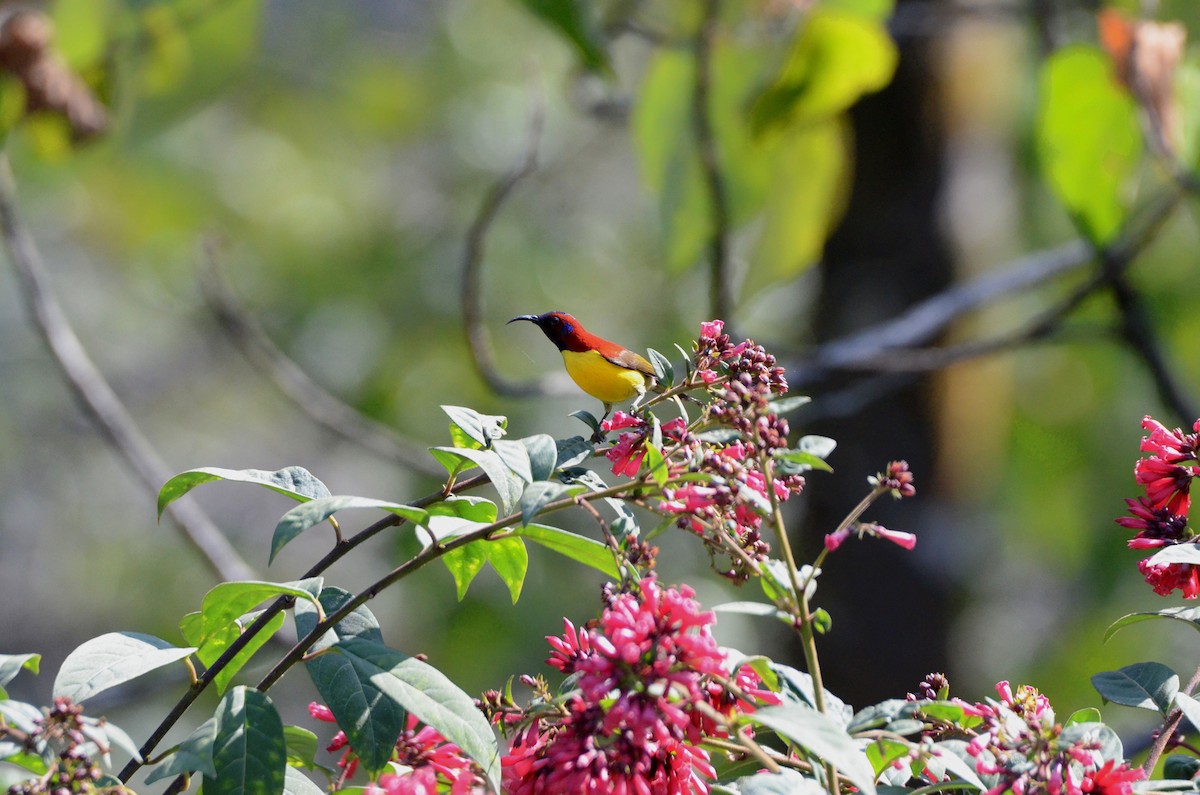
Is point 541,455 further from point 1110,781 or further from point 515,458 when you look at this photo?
point 1110,781

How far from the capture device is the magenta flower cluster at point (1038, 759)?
590 mm

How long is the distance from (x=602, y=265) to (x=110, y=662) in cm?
512

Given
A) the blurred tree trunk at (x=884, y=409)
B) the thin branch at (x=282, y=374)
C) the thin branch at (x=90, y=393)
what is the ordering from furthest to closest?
1. the blurred tree trunk at (x=884, y=409)
2. the thin branch at (x=282, y=374)
3. the thin branch at (x=90, y=393)

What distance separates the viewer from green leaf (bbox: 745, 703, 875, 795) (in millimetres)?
539

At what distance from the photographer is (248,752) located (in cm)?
63

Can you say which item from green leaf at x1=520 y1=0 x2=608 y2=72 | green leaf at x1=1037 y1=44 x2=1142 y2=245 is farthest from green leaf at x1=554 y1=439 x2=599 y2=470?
green leaf at x1=1037 y1=44 x2=1142 y2=245

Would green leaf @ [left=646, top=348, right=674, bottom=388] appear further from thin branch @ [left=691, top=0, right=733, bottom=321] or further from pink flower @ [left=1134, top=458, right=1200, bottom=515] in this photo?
thin branch @ [left=691, top=0, right=733, bottom=321]

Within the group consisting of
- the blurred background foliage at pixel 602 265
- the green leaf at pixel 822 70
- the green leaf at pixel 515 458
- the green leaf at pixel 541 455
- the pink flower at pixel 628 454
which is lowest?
the blurred background foliage at pixel 602 265

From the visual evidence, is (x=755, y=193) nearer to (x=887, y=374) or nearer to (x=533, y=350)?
(x=887, y=374)

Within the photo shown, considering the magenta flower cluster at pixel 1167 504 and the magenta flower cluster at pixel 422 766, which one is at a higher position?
the magenta flower cluster at pixel 1167 504

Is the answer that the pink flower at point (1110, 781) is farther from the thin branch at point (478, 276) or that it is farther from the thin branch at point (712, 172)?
the thin branch at point (478, 276)

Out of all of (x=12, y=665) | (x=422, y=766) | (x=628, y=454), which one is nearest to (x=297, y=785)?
(x=422, y=766)

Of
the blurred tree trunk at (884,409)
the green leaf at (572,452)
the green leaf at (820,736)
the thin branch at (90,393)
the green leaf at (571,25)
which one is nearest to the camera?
the green leaf at (820,736)

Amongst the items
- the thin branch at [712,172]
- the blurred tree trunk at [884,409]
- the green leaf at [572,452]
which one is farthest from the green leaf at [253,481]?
the blurred tree trunk at [884,409]
